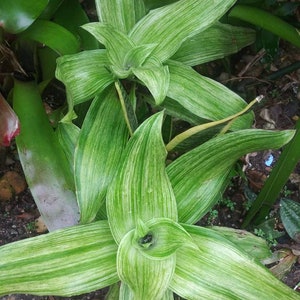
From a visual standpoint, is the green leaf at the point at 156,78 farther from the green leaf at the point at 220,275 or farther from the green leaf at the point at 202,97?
the green leaf at the point at 220,275

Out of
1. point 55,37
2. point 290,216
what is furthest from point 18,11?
point 290,216

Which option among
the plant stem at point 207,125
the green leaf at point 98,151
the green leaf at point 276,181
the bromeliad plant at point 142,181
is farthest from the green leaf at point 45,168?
the green leaf at point 276,181

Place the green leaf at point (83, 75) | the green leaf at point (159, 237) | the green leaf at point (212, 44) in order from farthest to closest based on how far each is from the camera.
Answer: the green leaf at point (212, 44), the green leaf at point (83, 75), the green leaf at point (159, 237)

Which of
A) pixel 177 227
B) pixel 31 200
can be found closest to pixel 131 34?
pixel 177 227

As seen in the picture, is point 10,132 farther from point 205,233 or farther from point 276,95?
point 276,95

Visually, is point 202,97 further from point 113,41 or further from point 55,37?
point 55,37

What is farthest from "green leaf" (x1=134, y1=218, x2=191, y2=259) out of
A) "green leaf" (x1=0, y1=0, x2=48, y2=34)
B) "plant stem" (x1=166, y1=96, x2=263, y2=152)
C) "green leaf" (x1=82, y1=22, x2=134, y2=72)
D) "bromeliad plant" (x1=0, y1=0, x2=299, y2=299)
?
"green leaf" (x1=0, y1=0, x2=48, y2=34)

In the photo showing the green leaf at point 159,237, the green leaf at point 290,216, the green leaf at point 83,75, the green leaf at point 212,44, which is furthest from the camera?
the green leaf at point 290,216

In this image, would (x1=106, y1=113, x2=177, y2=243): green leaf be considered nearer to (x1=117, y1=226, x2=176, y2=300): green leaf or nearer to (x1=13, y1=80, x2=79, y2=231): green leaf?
(x1=117, y1=226, x2=176, y2=300): green leaf
